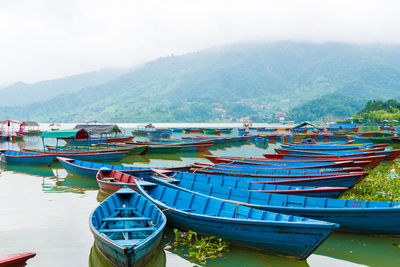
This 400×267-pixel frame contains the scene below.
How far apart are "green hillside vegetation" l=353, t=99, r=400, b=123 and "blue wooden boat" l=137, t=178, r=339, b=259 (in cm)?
11644

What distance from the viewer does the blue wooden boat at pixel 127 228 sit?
6.93 m

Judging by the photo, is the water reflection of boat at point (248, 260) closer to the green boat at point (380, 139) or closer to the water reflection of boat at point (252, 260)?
the water reflection of boat at point (252, 260)

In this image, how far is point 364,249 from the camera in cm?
912

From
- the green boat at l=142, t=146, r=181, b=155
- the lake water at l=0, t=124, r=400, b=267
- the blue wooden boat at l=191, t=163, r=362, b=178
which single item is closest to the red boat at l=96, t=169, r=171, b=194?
the lake water at l=0, t=124, r=400, b=267

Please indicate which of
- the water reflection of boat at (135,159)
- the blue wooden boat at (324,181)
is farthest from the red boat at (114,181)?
the water reflection of boat at (135,159)

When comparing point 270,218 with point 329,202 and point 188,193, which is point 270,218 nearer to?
point 329,202

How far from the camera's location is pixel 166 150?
35750 mm

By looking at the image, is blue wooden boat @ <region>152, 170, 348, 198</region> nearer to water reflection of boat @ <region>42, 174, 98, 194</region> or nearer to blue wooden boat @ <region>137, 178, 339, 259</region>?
blue wooden boat @ <region>137, 178, 339, 259</region>

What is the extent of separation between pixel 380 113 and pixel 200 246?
419 feet

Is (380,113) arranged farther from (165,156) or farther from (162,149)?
(162,149)

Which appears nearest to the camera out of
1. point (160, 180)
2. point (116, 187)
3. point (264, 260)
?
point (264, 260)

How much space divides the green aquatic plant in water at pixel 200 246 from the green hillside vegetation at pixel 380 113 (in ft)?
385

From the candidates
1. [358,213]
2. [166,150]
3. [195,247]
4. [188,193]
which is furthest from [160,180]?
[166,150]

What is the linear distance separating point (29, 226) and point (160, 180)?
17.3 ft
